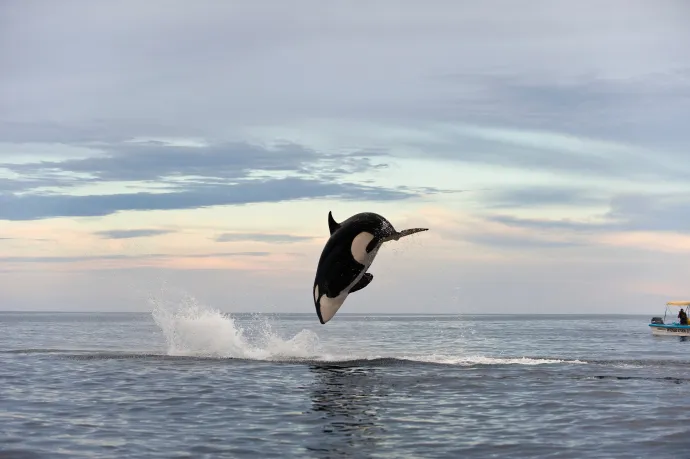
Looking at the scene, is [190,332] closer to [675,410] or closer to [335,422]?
[335,422]

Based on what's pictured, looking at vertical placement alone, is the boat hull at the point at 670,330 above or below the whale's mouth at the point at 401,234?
below

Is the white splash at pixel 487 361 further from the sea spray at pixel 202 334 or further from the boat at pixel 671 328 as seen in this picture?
the boat at pixel 671 328

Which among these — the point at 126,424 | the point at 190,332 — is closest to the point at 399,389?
the point at 126,424

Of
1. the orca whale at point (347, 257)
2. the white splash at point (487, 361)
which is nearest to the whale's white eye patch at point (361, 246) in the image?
the orca whale at point (347, 257)

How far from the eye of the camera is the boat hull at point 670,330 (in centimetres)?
6306

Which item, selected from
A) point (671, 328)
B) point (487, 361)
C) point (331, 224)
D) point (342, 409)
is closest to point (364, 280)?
point (331, 224)

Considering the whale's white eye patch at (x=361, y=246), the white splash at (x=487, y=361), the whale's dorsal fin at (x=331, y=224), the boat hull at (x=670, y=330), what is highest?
the whale's dorsal fin at (x=331, y=224)

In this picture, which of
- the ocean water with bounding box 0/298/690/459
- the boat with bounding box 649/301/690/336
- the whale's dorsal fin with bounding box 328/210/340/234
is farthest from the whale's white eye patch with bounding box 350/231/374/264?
the boat with bounding box 649/301/690/336

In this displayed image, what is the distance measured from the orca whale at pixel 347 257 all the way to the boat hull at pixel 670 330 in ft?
161

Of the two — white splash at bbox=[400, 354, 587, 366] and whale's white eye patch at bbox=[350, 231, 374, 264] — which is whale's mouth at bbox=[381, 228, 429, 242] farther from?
white splash at bbox=[400, 354, 587, 366]

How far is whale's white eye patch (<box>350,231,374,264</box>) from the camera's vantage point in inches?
888

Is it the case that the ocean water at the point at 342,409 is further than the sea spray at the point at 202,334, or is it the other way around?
the sea spray at the point at 202,334

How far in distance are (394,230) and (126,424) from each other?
9.73 metres

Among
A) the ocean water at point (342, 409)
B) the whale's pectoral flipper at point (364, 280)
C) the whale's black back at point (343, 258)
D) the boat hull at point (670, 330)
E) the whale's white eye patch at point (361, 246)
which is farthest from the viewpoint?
the boat hull at point (670, 330)
